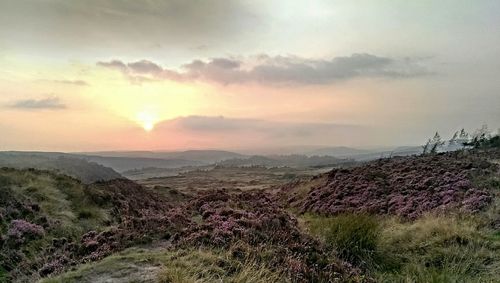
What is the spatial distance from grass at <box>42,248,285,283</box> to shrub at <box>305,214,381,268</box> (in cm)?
338

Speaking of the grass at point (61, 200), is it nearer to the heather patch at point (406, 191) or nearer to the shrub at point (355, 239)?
the shrub at point (355, 239)

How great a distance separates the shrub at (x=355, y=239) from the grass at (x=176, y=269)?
3379 millimetres

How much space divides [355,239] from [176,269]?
5.91m

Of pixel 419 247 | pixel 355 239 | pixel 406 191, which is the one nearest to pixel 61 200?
pixel 355 239

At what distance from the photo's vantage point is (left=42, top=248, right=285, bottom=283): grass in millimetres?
6758

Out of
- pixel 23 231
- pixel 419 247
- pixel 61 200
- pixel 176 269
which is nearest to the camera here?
pixel 176 269

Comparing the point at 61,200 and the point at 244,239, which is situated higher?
the point at 244,239

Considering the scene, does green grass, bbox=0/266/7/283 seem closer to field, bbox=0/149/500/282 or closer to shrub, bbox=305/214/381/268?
field, bbox=0/149/500/282

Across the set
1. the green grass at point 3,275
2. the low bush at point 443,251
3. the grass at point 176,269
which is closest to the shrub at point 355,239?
the low bush at point 443,251

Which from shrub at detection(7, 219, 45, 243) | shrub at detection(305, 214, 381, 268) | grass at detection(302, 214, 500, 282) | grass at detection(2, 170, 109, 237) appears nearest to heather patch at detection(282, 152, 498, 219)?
grass at detection(302, 214, 500, 282)

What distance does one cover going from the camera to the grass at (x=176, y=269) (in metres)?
6.76

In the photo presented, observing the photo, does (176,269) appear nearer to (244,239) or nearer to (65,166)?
(244,239)

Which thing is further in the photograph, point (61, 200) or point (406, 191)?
point (406, 191)

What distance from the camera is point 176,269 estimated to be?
6.74 meters
